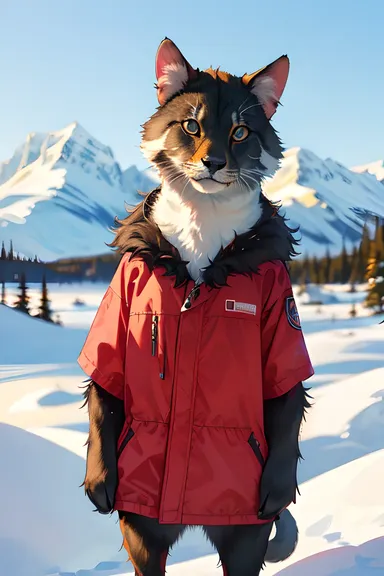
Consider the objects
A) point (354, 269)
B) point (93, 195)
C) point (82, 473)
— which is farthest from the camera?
point (93, 195)

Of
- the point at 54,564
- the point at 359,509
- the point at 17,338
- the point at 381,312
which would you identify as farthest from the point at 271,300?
the point at 381,312

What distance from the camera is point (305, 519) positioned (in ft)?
5.57

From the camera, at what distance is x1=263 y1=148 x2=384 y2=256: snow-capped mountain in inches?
123

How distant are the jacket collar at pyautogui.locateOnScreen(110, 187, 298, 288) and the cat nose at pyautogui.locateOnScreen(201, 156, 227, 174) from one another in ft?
0.49

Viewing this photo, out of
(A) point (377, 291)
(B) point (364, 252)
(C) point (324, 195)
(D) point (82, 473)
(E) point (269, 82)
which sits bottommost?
(D) point (82, 473)

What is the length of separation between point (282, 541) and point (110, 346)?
25.5 inches

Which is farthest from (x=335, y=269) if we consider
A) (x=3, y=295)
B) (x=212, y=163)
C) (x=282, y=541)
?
(x=212, y=163)

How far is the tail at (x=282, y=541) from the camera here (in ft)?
3.96

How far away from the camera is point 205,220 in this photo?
100 cm

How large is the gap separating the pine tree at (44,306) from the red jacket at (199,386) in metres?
1.89

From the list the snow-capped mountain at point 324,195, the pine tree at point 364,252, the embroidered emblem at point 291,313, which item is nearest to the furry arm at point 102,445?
the embroidered emblem at point 291,313

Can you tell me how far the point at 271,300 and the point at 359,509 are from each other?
102cm

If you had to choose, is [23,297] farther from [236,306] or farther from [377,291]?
[377,291]

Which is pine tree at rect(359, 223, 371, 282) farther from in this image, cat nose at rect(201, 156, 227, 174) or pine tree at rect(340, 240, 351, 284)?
cat nose at rect(201, 156, 227, 174)
